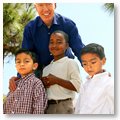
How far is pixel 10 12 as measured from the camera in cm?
197

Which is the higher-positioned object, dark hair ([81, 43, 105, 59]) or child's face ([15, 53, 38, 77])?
dark hair ([81, 43, 105, 59])

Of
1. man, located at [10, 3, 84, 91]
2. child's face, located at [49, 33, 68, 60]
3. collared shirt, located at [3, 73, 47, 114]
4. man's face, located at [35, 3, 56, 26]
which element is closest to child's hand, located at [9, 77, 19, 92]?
collared shirt, located at [3, 73, 47, 114]

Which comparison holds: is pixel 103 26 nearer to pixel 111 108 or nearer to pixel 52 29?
pixel 52 29

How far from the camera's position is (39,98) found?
74.4 inches

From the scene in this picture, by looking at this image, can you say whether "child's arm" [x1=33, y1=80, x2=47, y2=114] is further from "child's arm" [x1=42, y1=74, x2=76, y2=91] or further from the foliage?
the foliage

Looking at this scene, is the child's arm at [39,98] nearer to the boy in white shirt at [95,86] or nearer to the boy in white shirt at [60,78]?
the boy in white shirt at [60,78]

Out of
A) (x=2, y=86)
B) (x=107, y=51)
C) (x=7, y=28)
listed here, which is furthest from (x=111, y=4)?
(x=2, y=86)

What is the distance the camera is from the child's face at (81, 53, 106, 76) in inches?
74.8

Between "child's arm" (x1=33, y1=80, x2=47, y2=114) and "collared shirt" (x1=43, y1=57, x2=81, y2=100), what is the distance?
0.04 metres

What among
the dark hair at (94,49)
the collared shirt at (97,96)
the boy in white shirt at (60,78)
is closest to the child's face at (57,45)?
the boy in white shirt at (60,78)

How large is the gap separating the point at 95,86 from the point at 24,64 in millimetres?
399

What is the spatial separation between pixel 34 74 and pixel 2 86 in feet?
0.62

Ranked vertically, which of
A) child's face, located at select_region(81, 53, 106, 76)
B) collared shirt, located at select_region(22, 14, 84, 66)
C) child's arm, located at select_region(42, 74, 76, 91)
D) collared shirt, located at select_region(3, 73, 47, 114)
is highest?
collared shirt, located at select_region(22, 14, 84, 66)

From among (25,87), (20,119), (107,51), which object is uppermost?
(107,51)
